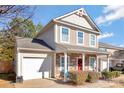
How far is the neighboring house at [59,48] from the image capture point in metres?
15.4

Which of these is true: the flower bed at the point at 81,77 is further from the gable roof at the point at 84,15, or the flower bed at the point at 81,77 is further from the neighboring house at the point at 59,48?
the gable roof at the point at 84,15

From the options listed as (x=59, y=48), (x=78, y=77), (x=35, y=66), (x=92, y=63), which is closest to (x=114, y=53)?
(x=92, y=63)

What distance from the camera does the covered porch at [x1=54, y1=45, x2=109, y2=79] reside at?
15.6 metres

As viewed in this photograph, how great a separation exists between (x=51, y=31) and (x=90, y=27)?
5.74 meters

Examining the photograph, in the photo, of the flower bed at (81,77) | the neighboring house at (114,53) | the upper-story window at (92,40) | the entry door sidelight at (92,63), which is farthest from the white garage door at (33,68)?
the neighboring house at (114,53)

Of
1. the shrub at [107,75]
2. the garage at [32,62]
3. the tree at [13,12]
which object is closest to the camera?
the tree at [13,12]

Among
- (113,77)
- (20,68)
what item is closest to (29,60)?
(20,68)

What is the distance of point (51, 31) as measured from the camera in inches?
703

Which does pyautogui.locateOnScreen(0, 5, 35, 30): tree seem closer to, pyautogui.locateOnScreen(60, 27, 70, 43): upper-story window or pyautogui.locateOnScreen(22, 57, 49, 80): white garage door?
pyautogui.locateOnScreen(22, 57, 49, 80): white garage door

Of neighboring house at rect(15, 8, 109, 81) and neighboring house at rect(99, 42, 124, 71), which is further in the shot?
neighboring house at rect(99, 42, 124, 71)

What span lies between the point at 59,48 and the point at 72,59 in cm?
317

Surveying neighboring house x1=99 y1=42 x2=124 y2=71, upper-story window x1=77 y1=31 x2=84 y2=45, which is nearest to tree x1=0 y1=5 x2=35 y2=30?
upper-story window x1=77 y1=31 x2=84 y2=45
